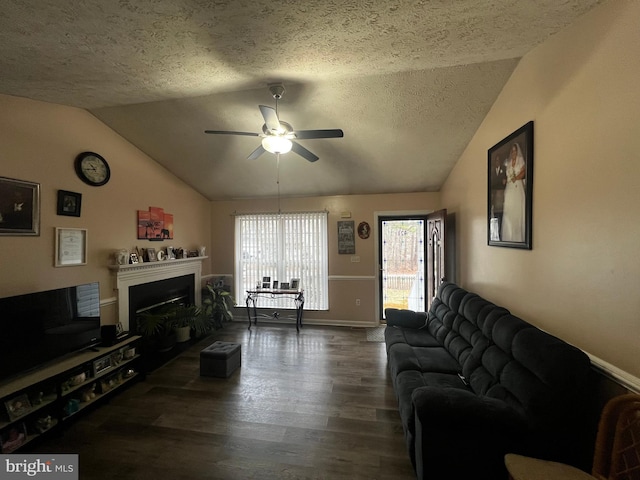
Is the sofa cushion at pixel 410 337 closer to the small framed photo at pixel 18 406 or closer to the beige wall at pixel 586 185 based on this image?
the beige wall at pixel 586 185

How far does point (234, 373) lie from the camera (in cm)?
309

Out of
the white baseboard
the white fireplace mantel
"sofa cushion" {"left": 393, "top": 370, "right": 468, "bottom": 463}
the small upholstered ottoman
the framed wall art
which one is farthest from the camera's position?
the white fireplace mantel

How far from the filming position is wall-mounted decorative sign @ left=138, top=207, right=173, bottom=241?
11.6 ft

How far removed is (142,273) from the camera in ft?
11.4

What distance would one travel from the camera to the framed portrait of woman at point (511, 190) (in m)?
2.03

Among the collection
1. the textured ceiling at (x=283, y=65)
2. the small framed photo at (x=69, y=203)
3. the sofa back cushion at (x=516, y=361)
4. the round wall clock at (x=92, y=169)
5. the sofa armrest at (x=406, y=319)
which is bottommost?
the sofa armrest at (x=406, y=319)

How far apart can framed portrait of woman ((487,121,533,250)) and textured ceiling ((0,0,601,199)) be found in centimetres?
59

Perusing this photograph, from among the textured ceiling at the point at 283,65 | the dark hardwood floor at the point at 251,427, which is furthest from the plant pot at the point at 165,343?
the textured ceiling at the point at 283,65

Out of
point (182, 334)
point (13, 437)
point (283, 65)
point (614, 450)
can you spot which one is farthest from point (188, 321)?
point (614, 450)

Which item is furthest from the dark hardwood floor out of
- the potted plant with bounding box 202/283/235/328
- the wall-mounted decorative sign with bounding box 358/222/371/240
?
the wall-mounted decorative sign with bounding box 358/222/371/240

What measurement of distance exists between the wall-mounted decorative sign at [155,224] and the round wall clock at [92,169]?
620 mm

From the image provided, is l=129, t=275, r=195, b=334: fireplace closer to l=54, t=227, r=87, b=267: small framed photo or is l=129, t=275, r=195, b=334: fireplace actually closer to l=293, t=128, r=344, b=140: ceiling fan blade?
l=54, t=227, r=87, b=267: small framed photo

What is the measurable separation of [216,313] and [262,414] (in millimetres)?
2682

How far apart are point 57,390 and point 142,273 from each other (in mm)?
1584
